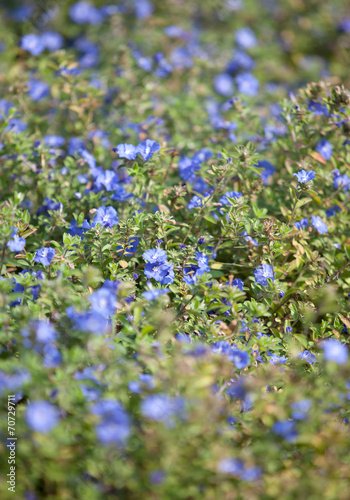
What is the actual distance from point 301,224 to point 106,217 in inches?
49.5

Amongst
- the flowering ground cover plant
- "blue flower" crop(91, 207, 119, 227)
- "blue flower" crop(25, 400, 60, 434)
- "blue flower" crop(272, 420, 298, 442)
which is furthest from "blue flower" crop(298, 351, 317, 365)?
"blue flower" crop(25, 400, 60, 434)

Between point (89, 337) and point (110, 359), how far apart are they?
0.15m

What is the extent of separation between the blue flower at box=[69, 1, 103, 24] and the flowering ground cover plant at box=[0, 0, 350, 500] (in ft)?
2.36

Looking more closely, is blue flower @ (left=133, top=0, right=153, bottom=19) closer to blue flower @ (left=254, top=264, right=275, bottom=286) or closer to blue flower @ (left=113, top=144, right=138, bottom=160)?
blue flower @ (left=113, top=144, right=138, bottom=160)

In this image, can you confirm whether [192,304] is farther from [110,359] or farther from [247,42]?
[247,42]

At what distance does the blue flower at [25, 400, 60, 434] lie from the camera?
5.39 ft

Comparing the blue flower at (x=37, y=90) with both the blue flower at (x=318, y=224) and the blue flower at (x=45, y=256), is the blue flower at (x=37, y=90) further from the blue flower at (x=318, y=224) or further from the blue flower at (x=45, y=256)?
the blue flower at (x=318, y=224)

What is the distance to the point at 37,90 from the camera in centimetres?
452

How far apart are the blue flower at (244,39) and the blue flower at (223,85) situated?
0.75 metres

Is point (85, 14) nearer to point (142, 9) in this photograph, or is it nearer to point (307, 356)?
point (142, 9)

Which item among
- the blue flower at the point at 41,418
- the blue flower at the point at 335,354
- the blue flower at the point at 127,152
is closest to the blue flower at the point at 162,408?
the blue flower at the point at 41,418

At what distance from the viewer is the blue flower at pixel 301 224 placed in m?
3.06

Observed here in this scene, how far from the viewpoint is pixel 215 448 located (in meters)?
1.72

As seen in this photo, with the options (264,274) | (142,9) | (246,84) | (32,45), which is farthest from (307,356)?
(142,9)
